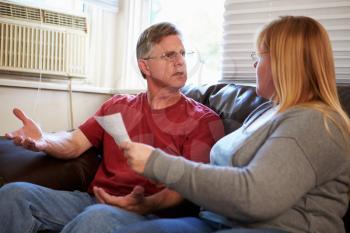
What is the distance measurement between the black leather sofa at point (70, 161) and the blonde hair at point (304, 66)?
0.46 meters

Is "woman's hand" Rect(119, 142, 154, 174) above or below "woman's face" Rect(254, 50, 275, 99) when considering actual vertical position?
below

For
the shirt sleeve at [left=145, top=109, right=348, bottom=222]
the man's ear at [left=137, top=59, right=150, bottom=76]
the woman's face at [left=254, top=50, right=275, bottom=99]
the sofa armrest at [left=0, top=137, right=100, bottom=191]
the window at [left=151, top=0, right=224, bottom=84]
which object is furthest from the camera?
the window at [left=151, top=0, right=224, bottom=84]

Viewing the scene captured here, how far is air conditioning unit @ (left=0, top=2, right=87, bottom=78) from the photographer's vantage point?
7.14ft

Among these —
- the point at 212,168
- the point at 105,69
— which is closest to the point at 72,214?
the point at 212,168

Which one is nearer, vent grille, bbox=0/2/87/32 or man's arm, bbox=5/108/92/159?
man's arm, bbox=5/108/92/159

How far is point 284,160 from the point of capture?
92 cm

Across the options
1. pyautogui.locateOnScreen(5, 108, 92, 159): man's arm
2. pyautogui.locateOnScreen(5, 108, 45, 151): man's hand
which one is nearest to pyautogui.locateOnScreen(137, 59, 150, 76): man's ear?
pyautogui.locateOnScreen(5, 108, 92, 159): man's arm

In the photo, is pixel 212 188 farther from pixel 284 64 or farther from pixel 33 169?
pixel 33 169

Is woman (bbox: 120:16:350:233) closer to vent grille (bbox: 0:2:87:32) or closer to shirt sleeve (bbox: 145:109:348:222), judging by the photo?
shirt sleeve (bbox: 145:109:348:222)

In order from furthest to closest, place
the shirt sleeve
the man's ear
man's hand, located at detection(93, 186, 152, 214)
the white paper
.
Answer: the man's ear, man's hand, located at detection(93, 186, 152, 214), the white paper, the shirt sleeve

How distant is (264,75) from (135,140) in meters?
0.62

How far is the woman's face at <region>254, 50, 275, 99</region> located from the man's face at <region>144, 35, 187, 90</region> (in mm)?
454

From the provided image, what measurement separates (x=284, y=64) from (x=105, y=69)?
5.79 feet

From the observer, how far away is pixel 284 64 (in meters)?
1.06
